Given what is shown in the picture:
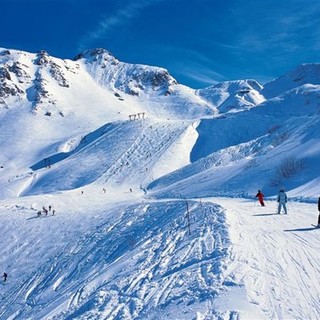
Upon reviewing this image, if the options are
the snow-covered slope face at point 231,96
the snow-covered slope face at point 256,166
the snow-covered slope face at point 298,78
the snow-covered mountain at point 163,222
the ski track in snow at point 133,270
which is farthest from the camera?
the snow-covered slope face at point 231,96

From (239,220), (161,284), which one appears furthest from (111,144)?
(161,284)

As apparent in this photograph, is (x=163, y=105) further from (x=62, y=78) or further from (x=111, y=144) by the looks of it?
(x=111, y=144)

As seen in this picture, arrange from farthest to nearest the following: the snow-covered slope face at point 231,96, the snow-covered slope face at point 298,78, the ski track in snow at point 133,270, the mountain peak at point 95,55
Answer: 1. the mountain peak at point 95,55
2. the snow-covered slope face at point 231,96
3. the snow-covered slope face at point 298,78
4. the ski track in snow at point 133,270

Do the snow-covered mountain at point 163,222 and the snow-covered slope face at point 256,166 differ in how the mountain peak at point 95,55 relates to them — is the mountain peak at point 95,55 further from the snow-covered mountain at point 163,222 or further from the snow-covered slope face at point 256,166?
the snow-covered slope face at point 256,166

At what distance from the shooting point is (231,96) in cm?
16838

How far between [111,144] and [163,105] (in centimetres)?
7292

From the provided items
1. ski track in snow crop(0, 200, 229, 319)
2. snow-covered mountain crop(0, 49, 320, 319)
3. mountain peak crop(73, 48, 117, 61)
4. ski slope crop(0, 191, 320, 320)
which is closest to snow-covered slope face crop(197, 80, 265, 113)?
mountain peak crop(73, 48, 117, 61)

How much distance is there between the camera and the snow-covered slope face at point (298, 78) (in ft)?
454

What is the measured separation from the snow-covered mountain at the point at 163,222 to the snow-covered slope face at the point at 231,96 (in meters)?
65.2

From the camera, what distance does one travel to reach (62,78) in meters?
146

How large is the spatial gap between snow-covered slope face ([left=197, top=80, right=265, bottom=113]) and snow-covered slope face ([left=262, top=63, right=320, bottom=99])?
952 cm

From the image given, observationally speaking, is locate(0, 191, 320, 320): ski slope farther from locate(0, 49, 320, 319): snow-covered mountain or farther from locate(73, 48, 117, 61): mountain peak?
locate(73, 48, 117, 61): mountain peak

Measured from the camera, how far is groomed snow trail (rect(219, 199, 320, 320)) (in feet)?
29.9

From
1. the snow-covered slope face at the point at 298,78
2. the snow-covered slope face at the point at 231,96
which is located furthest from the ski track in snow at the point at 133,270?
the snow-covered slope face at the point at 298,78
